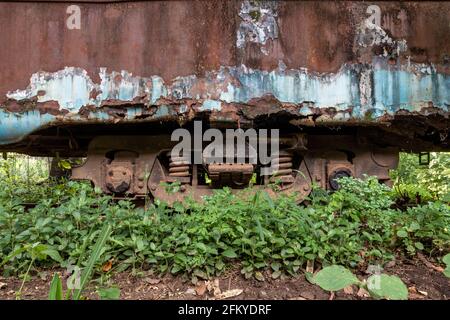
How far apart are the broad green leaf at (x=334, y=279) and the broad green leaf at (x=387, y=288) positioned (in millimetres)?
123

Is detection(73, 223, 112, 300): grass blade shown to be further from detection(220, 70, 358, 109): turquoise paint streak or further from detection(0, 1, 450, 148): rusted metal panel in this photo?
detection(220, 70, 358, 109): turquoise paint streak

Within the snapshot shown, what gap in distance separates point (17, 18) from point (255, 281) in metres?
2.92

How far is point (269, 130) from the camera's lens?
11.2 ft

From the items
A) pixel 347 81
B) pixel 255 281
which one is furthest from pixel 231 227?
pixel 347 81

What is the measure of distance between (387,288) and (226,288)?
856 millimetres

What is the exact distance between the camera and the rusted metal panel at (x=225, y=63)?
9.90 ft

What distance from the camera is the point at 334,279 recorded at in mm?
1805

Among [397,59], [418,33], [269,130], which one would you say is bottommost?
[269,130]

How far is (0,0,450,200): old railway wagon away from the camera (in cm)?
302

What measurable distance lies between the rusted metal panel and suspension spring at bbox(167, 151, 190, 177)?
1.90 feet

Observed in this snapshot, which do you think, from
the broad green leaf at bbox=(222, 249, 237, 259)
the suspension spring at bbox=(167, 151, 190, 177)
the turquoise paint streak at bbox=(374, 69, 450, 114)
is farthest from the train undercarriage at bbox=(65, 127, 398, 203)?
the broad green leaf at bbox=(222, 249, 237, 259)

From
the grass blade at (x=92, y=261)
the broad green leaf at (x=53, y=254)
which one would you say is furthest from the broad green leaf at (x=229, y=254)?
the broad green leaf at (x=53, y=254)

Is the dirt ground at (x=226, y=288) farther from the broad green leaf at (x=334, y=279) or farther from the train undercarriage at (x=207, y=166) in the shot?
the train undercarriage at (x=207, y=166)
